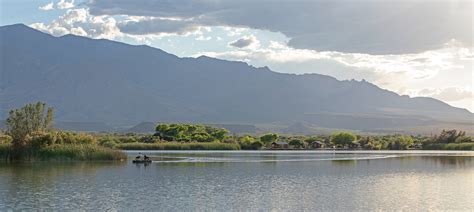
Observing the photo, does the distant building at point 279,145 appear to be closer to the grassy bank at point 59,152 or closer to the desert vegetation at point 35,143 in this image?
the desert vegetation at point 35,143

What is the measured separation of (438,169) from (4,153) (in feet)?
109

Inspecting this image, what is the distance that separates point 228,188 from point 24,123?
27.7 meters

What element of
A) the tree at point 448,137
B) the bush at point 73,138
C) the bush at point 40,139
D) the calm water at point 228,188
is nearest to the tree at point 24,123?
the bush at point 40,139

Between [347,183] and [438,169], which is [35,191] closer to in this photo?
[347,183]

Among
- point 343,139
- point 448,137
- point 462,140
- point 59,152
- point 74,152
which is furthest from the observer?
point 343,139

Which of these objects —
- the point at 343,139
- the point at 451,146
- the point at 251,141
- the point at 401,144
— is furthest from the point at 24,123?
the point at 401,144

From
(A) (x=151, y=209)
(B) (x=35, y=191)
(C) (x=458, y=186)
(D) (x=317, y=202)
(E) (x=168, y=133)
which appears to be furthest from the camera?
(E) (x=168, y=133)

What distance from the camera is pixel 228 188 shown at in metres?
39.2

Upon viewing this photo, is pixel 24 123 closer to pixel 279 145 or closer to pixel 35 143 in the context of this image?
pixel 35 143

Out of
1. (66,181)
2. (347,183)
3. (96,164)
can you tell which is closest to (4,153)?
(96,164)

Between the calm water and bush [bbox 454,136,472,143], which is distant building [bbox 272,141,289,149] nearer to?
bush [bbox 454,136,472,143]

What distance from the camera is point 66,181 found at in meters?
42.2

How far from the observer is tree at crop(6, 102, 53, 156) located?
196 ft

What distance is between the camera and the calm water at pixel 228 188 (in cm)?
3222
